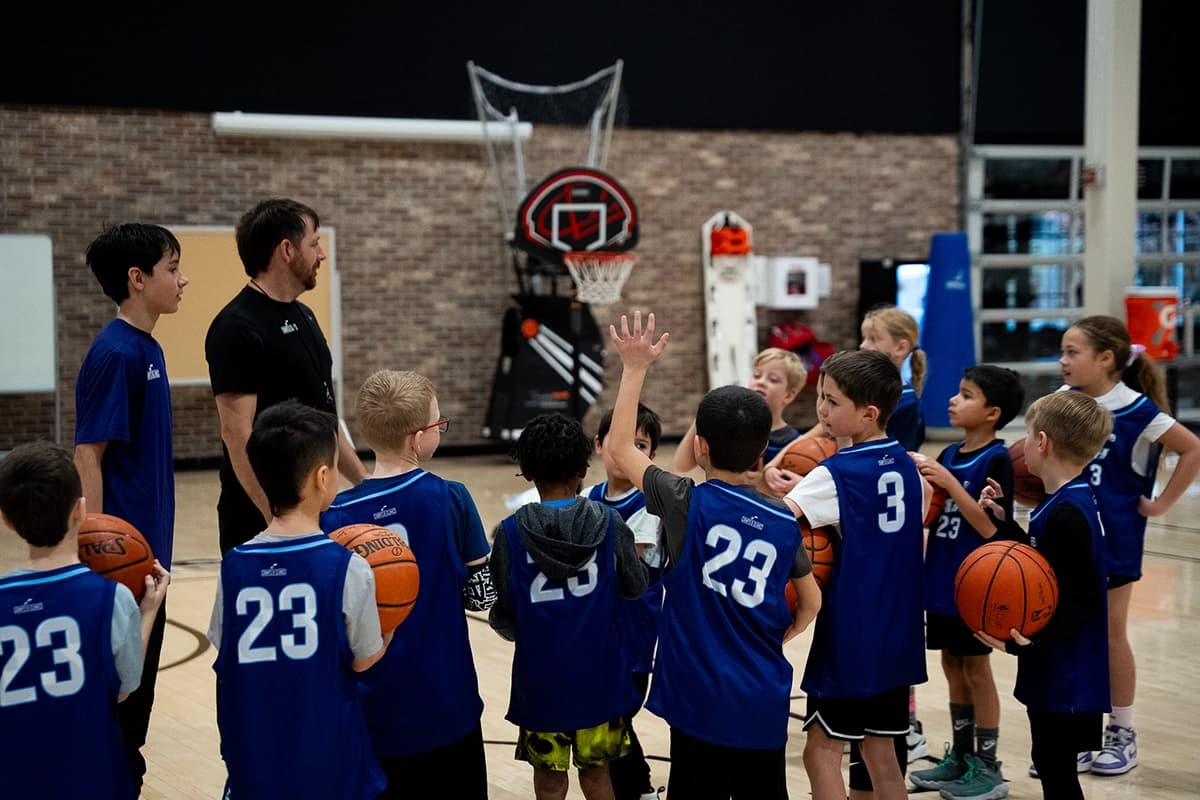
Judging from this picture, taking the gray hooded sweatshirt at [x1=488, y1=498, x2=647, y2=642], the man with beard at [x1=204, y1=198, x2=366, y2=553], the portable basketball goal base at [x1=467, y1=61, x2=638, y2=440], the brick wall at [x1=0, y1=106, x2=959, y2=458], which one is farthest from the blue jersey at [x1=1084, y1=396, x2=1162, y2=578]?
the brick wall at [x1=0, y1=106, x2=959, y2=458]

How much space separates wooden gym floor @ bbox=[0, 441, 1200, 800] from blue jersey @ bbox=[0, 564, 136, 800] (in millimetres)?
874

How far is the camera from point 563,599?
316 centimetres

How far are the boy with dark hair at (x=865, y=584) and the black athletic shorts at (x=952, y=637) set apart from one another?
0.65 meters

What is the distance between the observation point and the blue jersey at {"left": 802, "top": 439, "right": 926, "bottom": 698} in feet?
10.9

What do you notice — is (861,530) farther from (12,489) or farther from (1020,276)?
(1020,276)

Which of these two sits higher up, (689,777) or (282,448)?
(282,448)

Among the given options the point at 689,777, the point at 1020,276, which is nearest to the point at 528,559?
the point at 689,777

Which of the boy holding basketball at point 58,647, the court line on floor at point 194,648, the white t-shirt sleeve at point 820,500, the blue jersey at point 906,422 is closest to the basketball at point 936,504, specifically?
the blue jersey at point 906,422

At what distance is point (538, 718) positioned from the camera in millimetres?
3209

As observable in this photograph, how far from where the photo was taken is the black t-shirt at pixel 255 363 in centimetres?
352

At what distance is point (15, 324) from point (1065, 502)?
10098mm

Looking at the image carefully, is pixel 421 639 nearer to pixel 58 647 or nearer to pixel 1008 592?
pixel 58 647

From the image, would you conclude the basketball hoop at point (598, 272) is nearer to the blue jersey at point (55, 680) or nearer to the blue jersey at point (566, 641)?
the blue jersey at point (566, 641)

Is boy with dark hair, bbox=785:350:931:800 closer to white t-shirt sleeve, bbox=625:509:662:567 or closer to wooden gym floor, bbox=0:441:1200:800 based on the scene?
white t-shirt sleeve, bbox=625:509:662:567
